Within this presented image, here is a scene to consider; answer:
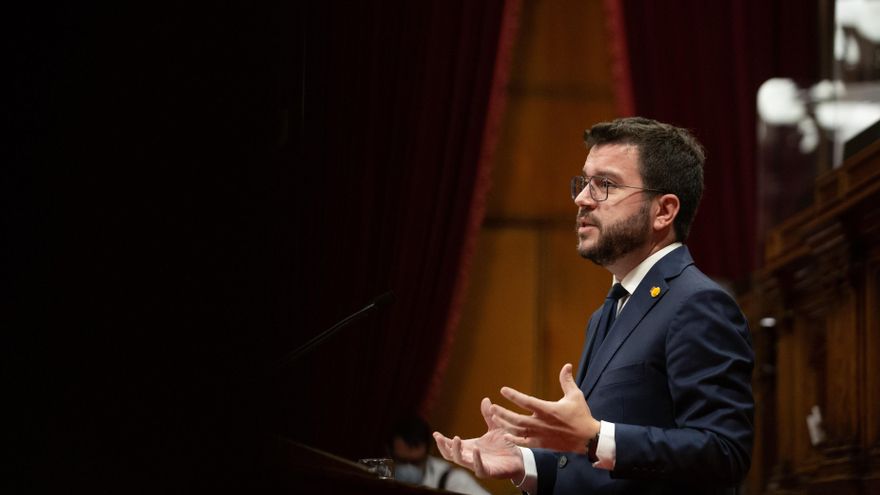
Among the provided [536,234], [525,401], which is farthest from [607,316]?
[536,234]

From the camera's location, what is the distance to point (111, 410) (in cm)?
140

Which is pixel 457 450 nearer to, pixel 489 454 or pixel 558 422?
pixel 489 454

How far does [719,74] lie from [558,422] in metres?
4.18

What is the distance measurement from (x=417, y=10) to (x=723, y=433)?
4.00 m

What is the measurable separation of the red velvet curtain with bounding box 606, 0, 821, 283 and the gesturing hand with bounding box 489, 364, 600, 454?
3716mm

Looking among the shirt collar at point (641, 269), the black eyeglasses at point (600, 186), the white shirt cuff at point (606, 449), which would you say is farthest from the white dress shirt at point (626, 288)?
the white shirt cuff at point (606, 449)

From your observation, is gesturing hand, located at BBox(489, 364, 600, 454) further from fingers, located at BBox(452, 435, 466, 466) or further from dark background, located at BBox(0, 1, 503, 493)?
dark background, located at BBox(0, 1, 503, 493)

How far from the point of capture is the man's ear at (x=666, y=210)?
233 cm

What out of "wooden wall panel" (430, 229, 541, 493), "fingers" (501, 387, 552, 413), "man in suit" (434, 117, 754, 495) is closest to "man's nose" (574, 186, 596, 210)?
"man in suit" (434, 117, 754, 495)

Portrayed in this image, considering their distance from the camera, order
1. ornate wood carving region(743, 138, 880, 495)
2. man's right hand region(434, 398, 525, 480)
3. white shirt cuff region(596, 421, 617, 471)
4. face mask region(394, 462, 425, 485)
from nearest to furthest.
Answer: white shirt cuff region(596, 421, 617, 471) < man's right hand region(434, 398, 525, 480) < ornate wood carving region(743, 138, 880, 495) < face mask region(394, 462, 425, 485)

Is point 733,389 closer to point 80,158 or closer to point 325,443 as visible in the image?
point 80,158

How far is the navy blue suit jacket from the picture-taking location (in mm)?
1928

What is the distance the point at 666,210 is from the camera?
2336 mm

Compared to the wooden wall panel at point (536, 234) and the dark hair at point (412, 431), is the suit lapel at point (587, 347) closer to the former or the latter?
the dark hair at point (412, 431)
